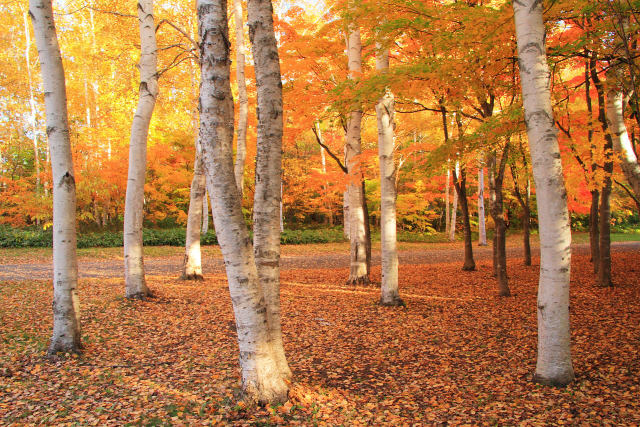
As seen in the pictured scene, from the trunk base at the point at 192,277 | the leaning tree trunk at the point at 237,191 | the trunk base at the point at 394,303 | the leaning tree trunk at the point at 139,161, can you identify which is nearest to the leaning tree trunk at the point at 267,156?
the leaning tree trunk at the point at 237,191

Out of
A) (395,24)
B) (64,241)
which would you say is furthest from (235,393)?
(395,24)

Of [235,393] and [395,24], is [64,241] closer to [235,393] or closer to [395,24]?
[235,393]

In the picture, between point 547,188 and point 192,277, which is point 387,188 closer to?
point 547,188

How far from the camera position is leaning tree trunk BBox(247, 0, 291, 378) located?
358 centimetres

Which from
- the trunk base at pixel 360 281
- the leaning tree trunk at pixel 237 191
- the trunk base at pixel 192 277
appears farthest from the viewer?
the trunk base at pixel 192 277

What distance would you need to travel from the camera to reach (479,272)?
12047mm

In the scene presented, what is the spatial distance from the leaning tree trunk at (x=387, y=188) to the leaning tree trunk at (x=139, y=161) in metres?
4.41

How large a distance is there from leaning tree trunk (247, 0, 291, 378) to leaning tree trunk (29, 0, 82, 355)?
2.68 m

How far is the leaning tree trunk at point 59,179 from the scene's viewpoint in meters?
4.66

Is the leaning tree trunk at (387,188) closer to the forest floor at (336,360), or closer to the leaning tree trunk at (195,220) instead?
the forest floor at (336,360)

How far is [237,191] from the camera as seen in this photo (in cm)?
312

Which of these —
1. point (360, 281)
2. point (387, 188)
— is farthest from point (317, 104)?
point (360, 281)

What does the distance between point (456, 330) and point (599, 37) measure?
4.70 m

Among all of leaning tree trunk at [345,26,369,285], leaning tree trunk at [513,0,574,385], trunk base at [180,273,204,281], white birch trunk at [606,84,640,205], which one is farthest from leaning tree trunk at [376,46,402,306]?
trunk base at [180,273,204,281]
